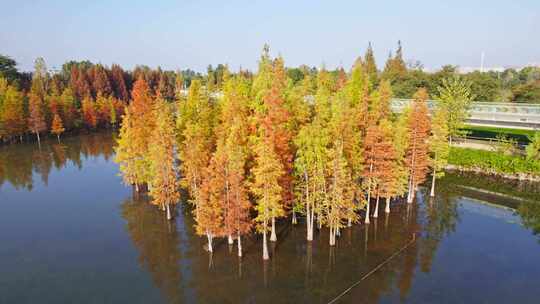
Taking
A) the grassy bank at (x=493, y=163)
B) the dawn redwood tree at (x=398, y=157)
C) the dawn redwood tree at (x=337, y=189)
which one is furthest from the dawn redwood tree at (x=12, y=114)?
the grassy bank at (x=493, y=163)

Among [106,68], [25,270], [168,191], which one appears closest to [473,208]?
[168,191]

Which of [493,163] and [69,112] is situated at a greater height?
[69,112]

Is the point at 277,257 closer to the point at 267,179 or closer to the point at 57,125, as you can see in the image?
the point at 267,179

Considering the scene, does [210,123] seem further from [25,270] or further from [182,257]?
[25,270]

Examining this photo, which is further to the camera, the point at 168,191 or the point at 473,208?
the point at 473,208

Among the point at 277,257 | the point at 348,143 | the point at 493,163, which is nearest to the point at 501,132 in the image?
the point at 493,163
